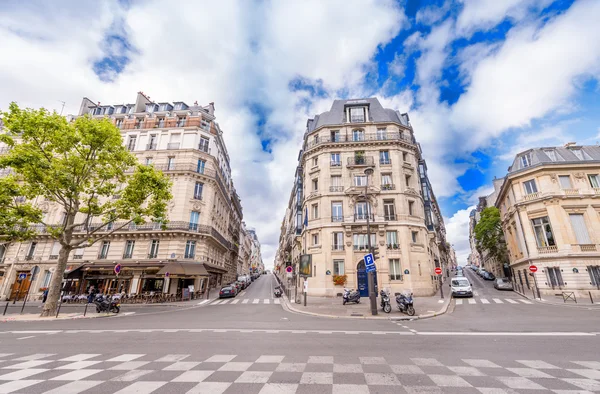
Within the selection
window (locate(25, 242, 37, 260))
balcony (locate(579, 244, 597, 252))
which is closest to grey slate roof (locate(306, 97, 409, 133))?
balcony (locate(579, 244, 597, 252))

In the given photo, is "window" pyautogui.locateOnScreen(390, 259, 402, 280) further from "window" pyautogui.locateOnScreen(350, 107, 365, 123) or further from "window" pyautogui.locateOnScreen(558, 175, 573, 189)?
"window" pyautogui.locateOnScreen(558, 175, 573, 189)

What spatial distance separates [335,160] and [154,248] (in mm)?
21558

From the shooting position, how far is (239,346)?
770 cm

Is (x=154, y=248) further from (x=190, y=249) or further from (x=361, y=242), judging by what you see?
(x=361, y=242)

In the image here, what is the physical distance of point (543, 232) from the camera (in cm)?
2547

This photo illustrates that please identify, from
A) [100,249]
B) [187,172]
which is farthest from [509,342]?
[100,249]

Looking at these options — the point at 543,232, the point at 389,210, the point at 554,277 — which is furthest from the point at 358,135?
the point at 554,277

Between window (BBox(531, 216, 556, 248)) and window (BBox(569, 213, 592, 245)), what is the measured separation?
5.75 ft

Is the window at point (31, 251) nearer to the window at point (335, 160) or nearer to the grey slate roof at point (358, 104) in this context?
the window at point (335, 160)

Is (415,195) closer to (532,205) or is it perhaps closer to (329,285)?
(532,205)

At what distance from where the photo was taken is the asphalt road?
4637 millimetres

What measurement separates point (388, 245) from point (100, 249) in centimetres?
2986

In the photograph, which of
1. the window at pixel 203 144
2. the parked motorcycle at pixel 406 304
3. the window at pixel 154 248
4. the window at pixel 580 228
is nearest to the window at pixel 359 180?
the parked motorcycle at pixel 406 304

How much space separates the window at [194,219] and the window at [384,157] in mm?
21413
